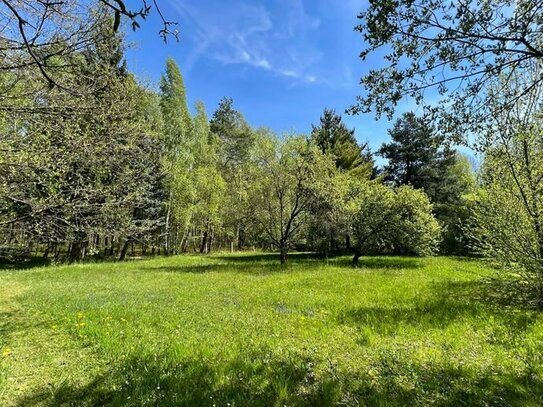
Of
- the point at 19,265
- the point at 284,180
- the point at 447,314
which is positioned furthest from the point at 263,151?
the point at 19,265

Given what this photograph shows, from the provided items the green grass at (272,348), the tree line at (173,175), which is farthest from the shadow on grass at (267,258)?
the green grass at (272,348)

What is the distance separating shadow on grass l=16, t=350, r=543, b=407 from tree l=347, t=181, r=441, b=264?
16.9m

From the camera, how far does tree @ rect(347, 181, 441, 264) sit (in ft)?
69.9

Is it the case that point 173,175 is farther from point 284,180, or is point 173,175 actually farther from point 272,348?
point 272,348

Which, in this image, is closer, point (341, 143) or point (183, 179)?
point (183, 179)

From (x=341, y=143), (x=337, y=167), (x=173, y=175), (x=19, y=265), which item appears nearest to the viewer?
(x=19, y=265)

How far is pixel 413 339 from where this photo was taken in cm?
681

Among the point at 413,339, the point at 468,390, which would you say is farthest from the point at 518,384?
the point at 413,339

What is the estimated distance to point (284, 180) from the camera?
73.4 ft

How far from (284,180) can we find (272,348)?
16.6 metres

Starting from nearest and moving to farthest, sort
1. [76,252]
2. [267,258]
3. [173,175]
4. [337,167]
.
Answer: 1. [267,258]
2. [76,252]
3. [173,175]
4. [337,167]

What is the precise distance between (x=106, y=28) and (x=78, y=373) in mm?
5402

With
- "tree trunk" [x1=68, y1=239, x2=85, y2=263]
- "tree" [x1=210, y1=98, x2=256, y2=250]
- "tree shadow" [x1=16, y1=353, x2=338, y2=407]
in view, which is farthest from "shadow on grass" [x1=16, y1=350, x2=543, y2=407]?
"tree" [x1=210, y1=98, x2=256, y2=250]

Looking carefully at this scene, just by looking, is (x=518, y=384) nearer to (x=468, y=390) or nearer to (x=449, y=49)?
(x=468, y=390)
